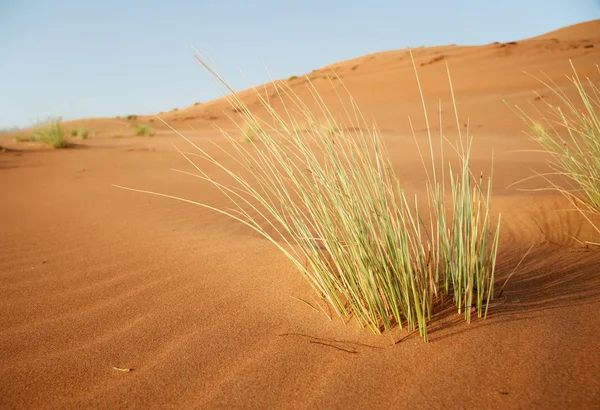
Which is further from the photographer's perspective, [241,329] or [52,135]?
[52,135]

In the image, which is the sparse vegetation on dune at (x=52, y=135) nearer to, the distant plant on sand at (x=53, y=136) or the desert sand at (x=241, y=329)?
the distant plant on sand at (x=53, y=136)

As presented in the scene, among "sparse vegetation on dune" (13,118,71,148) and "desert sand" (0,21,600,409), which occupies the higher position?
"sparse vegetation on dune" (13,118,71,148)

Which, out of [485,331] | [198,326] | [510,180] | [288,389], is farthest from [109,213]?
[510,180]

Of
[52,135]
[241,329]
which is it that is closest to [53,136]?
[52,135]

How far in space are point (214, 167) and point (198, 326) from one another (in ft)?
19.6

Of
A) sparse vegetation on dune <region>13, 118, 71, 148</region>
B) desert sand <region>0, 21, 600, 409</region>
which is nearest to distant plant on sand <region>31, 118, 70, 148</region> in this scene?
sparse vegetation on dune <region>13, 118, 71, 148</region>

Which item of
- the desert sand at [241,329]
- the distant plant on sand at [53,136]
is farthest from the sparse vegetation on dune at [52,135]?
the desert sand at [241,329]

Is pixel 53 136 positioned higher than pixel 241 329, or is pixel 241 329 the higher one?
pixel 53 136

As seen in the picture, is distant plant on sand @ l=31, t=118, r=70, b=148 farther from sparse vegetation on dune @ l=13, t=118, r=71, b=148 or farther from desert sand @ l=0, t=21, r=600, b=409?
desert sand @ l=0, t=21, r=600, b=409

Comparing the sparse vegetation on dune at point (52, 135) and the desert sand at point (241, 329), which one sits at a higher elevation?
the sparse vegetation on dune at point (52, 135)

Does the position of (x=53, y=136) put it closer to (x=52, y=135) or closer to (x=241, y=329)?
(x=52, y=135)

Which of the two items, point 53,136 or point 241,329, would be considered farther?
point 53,136

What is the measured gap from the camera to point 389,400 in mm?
1231

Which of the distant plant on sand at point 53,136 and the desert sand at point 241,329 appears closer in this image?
the desert sand at point 241,329
